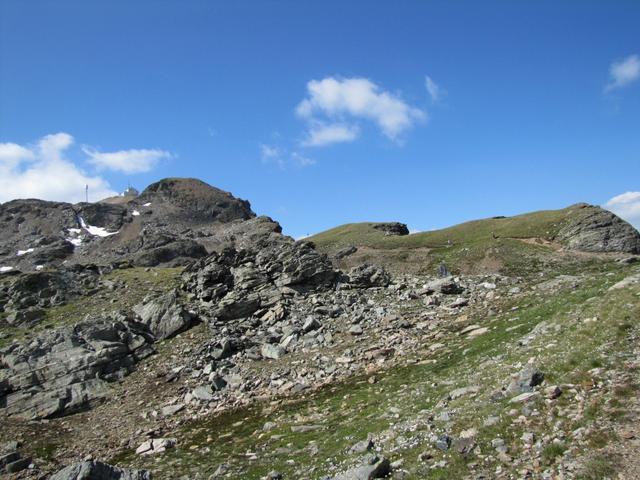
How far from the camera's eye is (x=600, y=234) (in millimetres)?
62281

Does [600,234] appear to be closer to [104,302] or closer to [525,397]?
[525,397]

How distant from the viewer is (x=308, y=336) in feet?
115

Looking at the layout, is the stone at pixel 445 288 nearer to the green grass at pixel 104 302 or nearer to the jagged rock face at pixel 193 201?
the green grass at pixel 104 302

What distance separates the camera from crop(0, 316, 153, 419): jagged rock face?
1200 inches

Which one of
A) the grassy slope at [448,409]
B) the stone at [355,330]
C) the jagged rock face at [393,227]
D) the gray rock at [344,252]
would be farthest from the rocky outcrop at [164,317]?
the jagged rock face at [393,227]

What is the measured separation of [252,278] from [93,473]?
3131 cm

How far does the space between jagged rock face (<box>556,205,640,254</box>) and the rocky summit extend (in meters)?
0.28

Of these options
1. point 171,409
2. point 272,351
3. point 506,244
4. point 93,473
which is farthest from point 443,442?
point 506,244

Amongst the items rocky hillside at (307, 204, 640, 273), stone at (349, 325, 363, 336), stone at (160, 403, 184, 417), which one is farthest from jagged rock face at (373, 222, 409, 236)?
stone at (160, 403, 184, 417)

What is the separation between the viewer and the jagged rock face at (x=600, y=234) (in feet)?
197

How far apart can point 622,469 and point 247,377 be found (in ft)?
75.4

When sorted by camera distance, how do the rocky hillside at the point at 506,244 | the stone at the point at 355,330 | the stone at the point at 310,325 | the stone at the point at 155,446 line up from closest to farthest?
1. the stone at the point at 155,446
2. the stone at the point at 355,330
3. the stone at the point at 310,325
4. the rocky hillside at the point at 506,244

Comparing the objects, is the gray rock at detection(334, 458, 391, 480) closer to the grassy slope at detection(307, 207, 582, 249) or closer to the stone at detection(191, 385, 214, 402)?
the stone at detection(191, 385, 214, 402)

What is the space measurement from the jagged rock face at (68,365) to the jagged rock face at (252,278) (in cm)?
797
